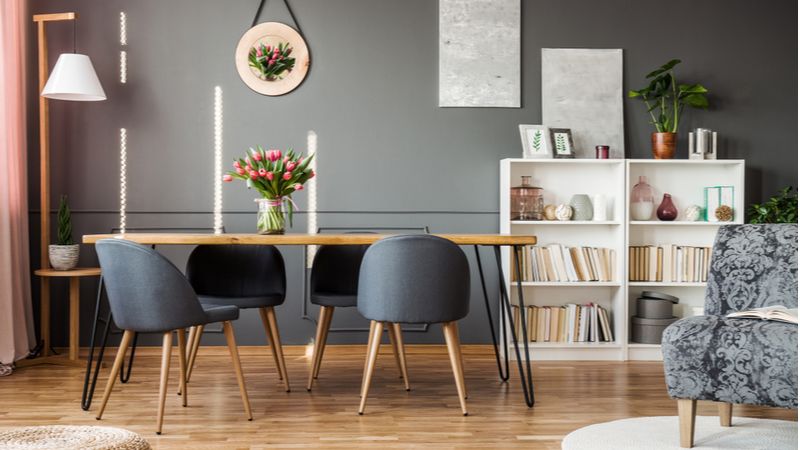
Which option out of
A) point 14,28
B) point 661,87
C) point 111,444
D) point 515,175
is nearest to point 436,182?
point 515,175

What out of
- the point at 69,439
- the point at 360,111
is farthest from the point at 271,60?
the point at 69,439

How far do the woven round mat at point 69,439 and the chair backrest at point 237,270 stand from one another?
7.27 ft

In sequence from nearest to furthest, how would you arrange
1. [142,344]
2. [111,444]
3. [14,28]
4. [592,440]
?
[111,444] → [592,440] → [14,28] → [142,344]

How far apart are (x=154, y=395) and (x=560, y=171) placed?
2.81 meters

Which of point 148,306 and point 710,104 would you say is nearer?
point 148,306

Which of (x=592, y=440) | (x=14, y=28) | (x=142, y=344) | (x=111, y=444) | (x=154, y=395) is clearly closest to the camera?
(x=111, y=444)

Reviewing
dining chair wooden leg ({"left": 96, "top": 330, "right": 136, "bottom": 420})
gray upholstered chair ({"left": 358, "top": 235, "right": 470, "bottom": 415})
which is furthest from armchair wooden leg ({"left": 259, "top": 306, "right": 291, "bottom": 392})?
dining chair wooden leg ({"left": 96, "top": 330, "right": 136, "bottom": 420})

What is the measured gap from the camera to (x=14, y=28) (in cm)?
470

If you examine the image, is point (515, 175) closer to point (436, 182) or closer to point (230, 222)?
point (436, 182)

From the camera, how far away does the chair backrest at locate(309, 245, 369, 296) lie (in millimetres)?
4418

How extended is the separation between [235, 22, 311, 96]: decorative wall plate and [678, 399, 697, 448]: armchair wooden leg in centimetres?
316

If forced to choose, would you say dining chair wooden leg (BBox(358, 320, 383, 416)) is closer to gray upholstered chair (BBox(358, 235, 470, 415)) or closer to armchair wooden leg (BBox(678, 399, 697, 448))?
gray upholstered chair (BBox(358, 235, 470, 415))

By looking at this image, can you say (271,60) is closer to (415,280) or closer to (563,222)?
(563,222)

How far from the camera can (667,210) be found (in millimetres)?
5086
